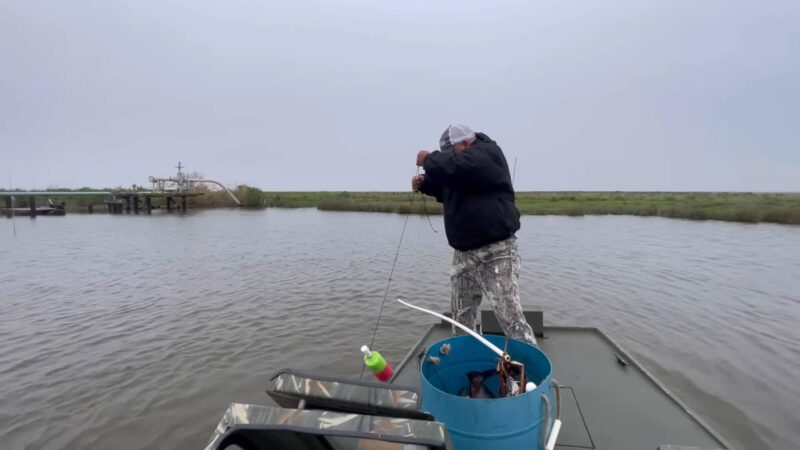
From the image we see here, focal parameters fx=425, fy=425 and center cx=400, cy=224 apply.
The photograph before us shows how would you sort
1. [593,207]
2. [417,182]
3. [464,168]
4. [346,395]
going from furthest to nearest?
[593,207], [417,182], [464,168], [346,395]

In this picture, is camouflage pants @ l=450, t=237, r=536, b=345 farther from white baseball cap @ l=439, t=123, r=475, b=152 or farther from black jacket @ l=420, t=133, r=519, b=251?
white baseball cap @ l=439, t=123, r=475, b=152

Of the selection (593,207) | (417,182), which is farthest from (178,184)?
(417,182)

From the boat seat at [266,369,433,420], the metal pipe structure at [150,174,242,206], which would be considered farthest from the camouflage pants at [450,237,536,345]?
the metal pipe structure at [150,174,242,206]

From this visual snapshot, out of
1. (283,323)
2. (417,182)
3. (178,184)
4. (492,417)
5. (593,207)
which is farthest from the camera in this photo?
(178,184)

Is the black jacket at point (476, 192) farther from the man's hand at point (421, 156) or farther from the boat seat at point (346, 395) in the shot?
the boat seat at point (346, 395)

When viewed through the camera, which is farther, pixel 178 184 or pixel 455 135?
pixel 178 184

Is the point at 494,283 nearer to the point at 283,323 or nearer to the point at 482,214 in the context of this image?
the point at 482,214

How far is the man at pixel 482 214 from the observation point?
3219 mm

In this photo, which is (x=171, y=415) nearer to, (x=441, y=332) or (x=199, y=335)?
(x=199, y=335)

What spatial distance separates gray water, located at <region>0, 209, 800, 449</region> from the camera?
486 centimetres

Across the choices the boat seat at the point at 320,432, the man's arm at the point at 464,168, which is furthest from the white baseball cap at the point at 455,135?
the boat seat at the point at 320,432

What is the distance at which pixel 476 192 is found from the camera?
11.2 ft

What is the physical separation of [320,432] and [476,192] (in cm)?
237

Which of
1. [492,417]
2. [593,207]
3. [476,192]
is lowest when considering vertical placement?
[492,417]
